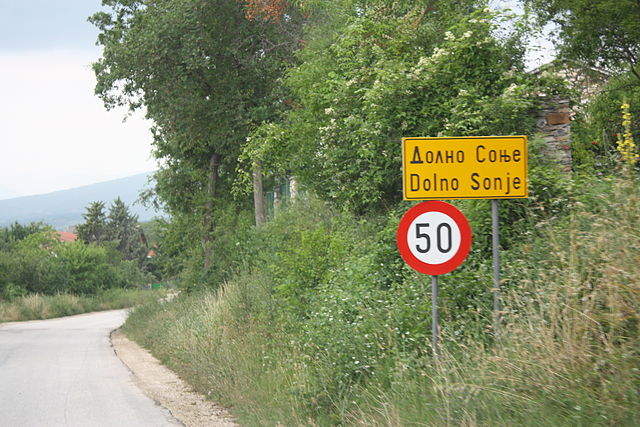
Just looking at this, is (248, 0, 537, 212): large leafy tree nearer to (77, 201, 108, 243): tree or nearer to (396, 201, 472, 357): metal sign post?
(396, 201, 472, 357): metal sign post

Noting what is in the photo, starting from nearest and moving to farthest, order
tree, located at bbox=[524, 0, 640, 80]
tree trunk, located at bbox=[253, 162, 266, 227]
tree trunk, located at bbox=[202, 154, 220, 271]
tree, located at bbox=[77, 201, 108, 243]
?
tree, located at bbox=[524, 0, 640, 80] < tree trunk, located at bbox=[253, 162, 266, 227] < tree trunk, located at bbox=[202, 154, 220, 271] < tree, located at bbox=[77, 201, 108, 243]

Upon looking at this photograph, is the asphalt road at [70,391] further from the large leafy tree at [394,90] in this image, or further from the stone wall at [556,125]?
the stone wall at [556,125]

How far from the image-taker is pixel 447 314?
730 centimetres

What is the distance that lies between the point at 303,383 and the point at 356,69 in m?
6.79

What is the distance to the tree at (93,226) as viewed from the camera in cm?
9409

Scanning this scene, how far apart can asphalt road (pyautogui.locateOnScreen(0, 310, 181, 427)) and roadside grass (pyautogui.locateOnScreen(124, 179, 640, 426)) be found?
1.42m

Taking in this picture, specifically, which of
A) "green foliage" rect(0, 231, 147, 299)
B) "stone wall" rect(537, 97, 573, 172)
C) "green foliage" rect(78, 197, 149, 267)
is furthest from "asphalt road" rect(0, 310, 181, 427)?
"green foliage" rect(78, 197, 149, 267)

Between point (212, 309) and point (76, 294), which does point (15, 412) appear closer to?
point (212, 309)

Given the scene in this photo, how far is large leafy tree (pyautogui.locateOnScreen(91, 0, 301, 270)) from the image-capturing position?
800 inches

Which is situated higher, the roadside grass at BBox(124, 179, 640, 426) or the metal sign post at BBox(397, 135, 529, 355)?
the metal sign post at BBox(397, 135, 529, 355)

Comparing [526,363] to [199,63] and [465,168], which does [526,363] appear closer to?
[465,168]

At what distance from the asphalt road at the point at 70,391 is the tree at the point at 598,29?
13210mm

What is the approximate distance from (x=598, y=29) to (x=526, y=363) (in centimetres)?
1446

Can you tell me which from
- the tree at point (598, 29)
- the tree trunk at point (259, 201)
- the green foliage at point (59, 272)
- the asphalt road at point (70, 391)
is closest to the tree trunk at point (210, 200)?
the tree trunk at point (259, 201)
